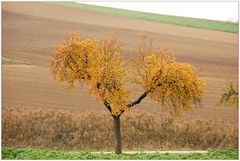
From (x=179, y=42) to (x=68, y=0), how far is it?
18.2 meters

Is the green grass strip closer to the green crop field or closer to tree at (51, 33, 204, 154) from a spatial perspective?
tree at (51, 33, 204, 154)

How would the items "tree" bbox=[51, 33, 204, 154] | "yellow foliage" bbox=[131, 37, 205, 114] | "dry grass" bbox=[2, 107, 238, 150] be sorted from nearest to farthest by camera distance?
"yellow foliage" bbox=[131, 37, 205, 114]
"tree" bbox=[51, 33, 204, 154]
"dry grass" bbox=[2, 107, 238, 150]

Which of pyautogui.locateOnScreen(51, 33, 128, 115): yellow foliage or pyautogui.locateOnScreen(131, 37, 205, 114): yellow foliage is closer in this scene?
pyautogui.locateOnScreen(131, 37, 205, 114): yellow foliage

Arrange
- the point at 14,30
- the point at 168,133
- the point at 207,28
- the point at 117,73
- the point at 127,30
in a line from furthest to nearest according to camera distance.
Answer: the point at 207,28
the point at 127,30
the point at 14,30
the point at 168,133
the point at 117,73

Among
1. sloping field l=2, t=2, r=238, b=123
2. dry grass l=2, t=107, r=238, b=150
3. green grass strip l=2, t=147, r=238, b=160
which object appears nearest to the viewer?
green grass strip l=2, t=147, r=238, b=160

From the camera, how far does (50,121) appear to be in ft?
104

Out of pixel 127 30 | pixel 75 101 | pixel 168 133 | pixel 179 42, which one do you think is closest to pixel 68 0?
pixel 127 30

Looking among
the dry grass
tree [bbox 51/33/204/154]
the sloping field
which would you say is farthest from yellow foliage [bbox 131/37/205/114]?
the sloping field

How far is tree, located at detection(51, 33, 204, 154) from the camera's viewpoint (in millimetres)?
25766

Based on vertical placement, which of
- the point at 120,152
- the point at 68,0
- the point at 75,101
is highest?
the point at 68,0

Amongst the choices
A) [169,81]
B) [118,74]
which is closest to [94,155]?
[118,74]

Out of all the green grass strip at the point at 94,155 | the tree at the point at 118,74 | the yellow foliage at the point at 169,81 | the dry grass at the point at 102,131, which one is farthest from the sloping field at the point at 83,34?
the yellow foliage at the point at 169,81

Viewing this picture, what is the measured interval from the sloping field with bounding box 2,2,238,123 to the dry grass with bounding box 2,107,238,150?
161 cm

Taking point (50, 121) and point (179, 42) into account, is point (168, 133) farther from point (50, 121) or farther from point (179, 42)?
point (179, 42)
